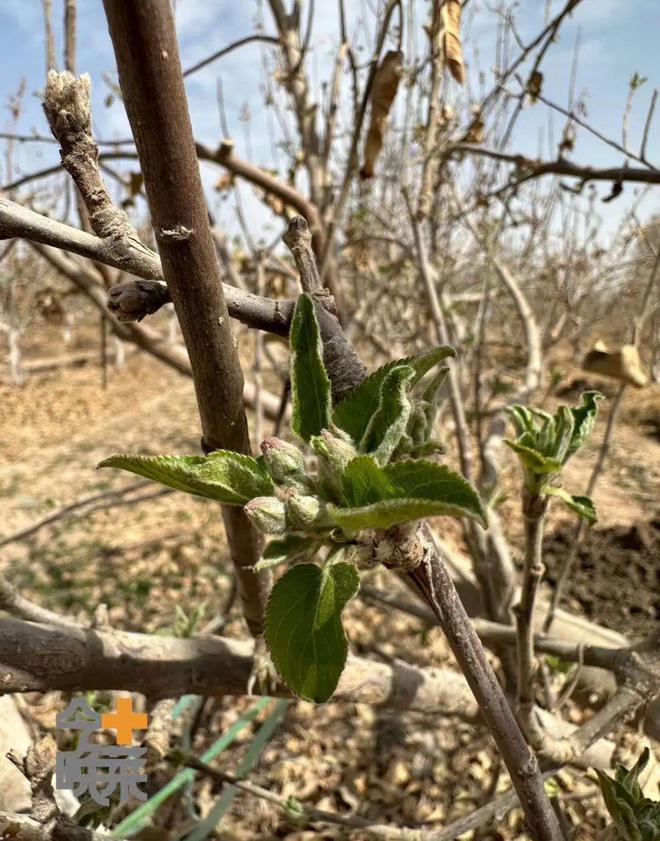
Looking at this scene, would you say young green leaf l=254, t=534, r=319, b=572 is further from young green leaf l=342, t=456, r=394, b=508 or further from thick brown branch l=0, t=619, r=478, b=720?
thick brown branch l=0, t=619, r=478, b=720

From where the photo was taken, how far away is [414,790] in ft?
7.99

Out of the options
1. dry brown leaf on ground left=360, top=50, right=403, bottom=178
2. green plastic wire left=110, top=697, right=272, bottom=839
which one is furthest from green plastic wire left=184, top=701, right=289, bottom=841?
dry brown leaf on ground left=360, top=50, right=403, bottom=178

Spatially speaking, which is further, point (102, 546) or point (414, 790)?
point (102, 546)

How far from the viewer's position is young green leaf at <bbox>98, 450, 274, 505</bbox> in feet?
1.75

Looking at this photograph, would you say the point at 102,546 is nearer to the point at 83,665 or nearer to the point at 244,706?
the point at 244,706

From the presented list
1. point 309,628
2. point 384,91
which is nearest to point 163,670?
point 309,628

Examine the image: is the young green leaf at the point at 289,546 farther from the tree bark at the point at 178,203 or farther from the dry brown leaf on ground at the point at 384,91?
the dry brown leaf on ground at the point at 384,91

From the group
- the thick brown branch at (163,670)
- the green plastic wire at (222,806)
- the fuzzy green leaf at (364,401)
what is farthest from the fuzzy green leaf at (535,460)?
the green plastic wire at (222,806)

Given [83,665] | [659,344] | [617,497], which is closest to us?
[83,665]

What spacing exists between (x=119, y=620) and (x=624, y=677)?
10.7 ft

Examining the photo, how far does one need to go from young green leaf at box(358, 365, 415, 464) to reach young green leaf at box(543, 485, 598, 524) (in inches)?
13.9

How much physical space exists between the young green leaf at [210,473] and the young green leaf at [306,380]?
7cm

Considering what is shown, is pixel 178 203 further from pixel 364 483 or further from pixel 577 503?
pixel 577 503

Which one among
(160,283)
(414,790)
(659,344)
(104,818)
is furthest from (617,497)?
(160,283)
